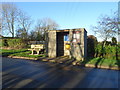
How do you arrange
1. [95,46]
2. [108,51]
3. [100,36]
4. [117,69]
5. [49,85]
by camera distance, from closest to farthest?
[49,85] → [117,69] → [108,51] → [95,46] → [100,36]

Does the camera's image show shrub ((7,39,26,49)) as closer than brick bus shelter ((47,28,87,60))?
No

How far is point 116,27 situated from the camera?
14523 mm

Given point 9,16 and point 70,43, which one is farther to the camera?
point 9,16

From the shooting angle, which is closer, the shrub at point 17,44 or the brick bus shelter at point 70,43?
the brick bus shelter at point 70,43

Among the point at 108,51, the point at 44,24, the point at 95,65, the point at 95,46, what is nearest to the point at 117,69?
the point at 95,65

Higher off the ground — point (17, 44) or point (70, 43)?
point (70, 43)

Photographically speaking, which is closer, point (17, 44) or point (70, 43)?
point (70, 43)

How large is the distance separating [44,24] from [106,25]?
31427 mm

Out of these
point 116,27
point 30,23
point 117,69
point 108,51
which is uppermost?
point 30,23

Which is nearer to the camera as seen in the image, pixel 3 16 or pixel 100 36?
pixel 100 36

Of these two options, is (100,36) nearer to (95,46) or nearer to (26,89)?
(95,46)

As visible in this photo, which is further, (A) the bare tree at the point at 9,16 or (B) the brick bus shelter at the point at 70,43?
(A) the bare tree at the point at 9,16

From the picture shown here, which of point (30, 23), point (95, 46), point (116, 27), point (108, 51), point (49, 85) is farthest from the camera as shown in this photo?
point (30, 23)

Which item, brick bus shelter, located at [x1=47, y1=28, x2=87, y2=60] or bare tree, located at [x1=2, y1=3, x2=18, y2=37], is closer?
brick bus shelter, located at [x1=47, y1=28, x2=87, y2=60]
